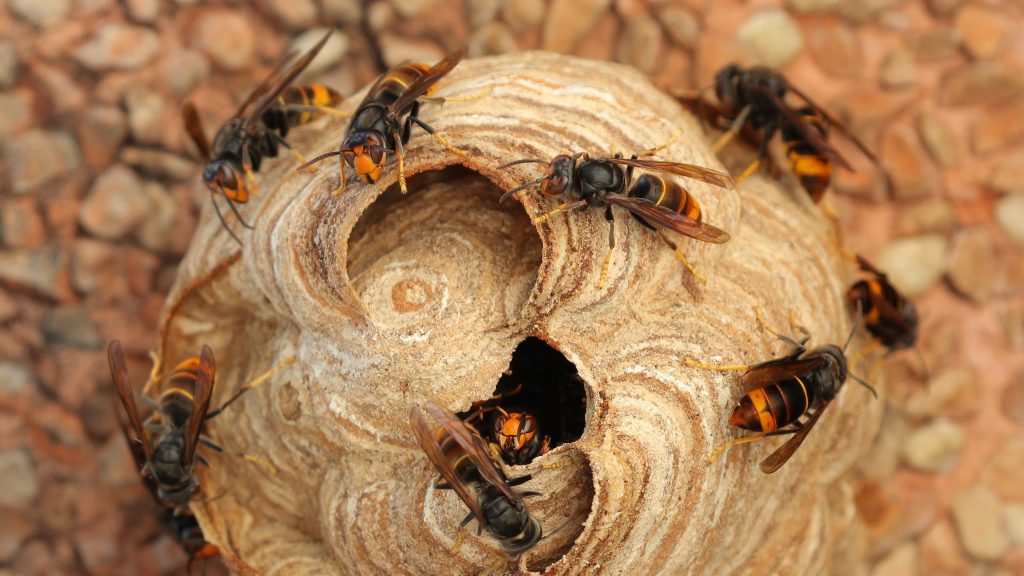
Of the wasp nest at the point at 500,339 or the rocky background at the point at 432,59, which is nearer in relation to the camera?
the wasp nest at the point at 500,339

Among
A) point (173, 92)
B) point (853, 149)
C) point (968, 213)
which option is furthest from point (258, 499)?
point (968, 213)

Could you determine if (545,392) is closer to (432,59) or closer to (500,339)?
(500,339)

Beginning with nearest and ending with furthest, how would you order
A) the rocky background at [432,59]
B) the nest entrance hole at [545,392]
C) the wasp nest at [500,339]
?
the wasp nest at [500,339]
the nest entrance hole at [545,392]
the rocky background at [432,59]

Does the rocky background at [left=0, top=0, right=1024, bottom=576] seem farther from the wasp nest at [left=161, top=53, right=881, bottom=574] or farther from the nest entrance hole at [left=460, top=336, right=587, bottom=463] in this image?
the nest entrance hole at [left=460, top=336, right=587, bottom=463]

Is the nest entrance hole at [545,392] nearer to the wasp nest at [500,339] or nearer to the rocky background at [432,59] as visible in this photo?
the wasp nest at [500,339]

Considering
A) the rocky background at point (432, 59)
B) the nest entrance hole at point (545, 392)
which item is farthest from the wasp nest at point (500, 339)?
the rocky background at point (432, 59)

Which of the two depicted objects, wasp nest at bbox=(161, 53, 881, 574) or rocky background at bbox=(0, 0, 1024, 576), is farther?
rocky background at bbox=(0, 0, 1024, 576)

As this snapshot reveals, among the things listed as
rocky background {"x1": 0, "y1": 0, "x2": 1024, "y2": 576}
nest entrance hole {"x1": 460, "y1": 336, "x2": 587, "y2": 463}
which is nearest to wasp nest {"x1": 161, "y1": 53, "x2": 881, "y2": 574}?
nest entrance hole {"x1": 460, "y1": 336, "x2": 587, "y2": 463}
